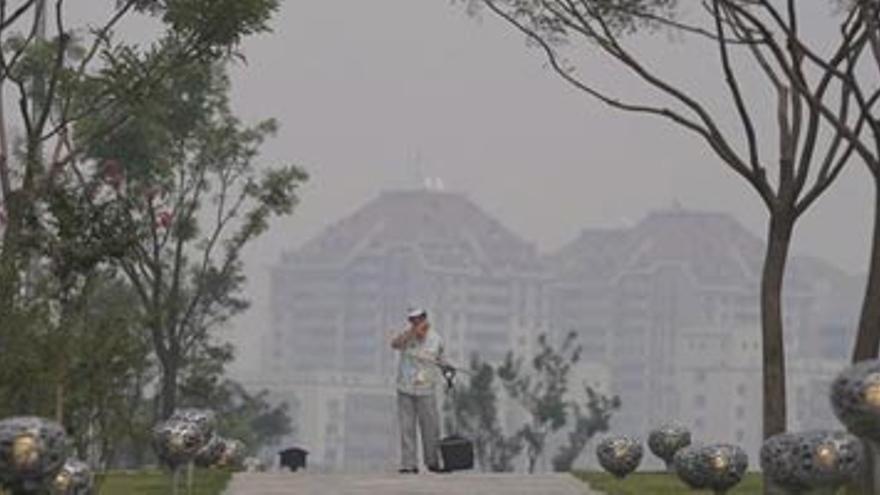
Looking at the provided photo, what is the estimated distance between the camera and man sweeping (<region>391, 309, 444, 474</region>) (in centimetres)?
2402

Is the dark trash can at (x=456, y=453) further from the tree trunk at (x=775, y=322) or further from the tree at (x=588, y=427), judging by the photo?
the tree at (x=588, y=427)

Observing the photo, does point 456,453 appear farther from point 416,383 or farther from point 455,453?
point 416,383

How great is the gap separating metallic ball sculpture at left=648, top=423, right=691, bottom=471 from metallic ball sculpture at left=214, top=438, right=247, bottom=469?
15.3 feet

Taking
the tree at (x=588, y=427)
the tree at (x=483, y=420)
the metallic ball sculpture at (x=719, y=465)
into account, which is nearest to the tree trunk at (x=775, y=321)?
the metallic ball sculpture at (x=719, y=465)

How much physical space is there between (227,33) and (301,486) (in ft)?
15.2

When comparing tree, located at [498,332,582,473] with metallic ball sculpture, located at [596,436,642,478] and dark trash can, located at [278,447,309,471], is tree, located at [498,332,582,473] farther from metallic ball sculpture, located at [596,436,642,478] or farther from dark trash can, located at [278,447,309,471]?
metallic ball sculpture, located at [596,436,642,478]

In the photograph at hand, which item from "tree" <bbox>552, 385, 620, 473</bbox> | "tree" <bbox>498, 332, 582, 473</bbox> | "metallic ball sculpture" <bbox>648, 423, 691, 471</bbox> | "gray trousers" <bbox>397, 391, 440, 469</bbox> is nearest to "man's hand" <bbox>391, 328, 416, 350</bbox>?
"gray trousers" <bbox>397, 391, 440, 469</bbox>

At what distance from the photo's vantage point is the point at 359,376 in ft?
631

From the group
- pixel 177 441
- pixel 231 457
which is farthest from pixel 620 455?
pixel 177 441

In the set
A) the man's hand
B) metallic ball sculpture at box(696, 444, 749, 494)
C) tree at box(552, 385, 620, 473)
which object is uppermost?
tree at box(552, 385, 620, 473)

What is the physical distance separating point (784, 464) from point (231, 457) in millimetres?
13125

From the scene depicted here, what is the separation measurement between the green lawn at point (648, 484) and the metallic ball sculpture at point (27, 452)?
8.82 meters

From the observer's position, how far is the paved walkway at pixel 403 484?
20875 mm

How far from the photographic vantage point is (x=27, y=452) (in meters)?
13.0
